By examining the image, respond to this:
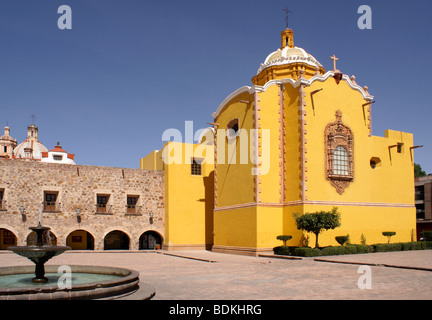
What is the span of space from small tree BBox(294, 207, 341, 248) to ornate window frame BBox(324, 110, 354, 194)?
8.74ft

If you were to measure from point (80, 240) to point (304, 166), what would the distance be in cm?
1743

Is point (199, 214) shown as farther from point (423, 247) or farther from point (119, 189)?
point (423, 247)

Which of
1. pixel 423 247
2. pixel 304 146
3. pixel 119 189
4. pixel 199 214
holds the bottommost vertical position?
pixel 423 247

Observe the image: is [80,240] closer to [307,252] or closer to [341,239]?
[307,252]

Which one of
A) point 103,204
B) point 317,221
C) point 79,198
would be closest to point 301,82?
point 317,221

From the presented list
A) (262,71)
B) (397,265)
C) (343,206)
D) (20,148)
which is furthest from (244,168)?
(20,148)

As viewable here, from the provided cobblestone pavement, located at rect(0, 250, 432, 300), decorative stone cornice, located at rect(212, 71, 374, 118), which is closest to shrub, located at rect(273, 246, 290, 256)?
cobblestone pavement, located at rect(0, 250, 432, 300)

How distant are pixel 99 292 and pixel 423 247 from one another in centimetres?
1982

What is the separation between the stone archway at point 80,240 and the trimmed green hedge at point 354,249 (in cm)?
1512

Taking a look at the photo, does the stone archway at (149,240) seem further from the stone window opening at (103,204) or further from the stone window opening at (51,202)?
the stone window opening at (51,202)

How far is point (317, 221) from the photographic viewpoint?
18.5 meters

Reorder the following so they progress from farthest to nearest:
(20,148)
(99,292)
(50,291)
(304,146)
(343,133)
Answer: (20,148) < (343,133) < (304,146) < (99,292) < (50,291)

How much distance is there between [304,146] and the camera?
20.5 m

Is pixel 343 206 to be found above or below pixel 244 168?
below
